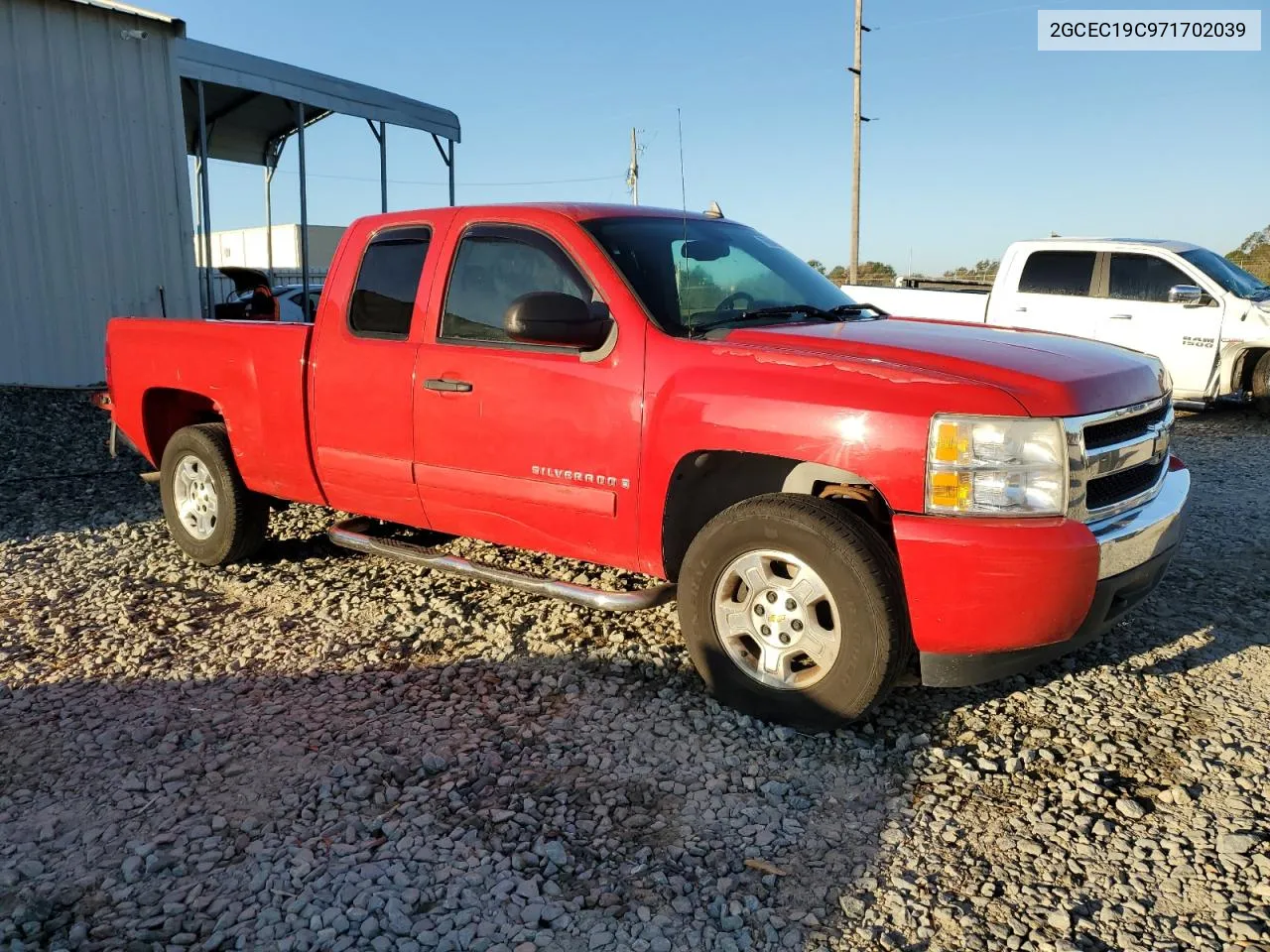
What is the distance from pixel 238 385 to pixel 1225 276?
32.7 feet

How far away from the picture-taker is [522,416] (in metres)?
4.11

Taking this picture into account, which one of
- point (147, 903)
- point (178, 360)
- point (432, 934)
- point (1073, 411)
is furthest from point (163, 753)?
point (1073, 411)

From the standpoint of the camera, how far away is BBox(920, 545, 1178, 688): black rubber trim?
128 inches

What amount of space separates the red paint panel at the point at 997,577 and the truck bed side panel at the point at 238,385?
10.4 feet

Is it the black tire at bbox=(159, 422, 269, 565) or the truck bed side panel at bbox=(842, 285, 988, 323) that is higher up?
the truck bed side panel at bbox=(842, 285, 988, 323)

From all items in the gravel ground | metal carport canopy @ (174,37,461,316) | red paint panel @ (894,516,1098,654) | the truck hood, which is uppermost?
metal carport canopy @ (174,37,461,316)

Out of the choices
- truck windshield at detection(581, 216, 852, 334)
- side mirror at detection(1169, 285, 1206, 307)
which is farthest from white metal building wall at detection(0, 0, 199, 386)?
side mirror at detection(1169, 285, 1206, 307)

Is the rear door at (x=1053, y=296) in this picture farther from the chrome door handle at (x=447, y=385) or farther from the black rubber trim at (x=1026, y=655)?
the chrome door handle at (x=447, y=385)

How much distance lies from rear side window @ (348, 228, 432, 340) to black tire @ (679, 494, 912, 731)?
6.20 feet

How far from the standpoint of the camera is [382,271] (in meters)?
4.78

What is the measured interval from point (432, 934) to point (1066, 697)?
2.58m

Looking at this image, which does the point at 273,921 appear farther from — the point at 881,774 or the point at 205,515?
the point at 205,515

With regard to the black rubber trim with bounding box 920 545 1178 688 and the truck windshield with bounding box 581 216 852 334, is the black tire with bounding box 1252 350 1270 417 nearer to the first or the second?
the truck windshield with bounding box 581 216 852 334

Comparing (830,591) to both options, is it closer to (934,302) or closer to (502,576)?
(502,576)
